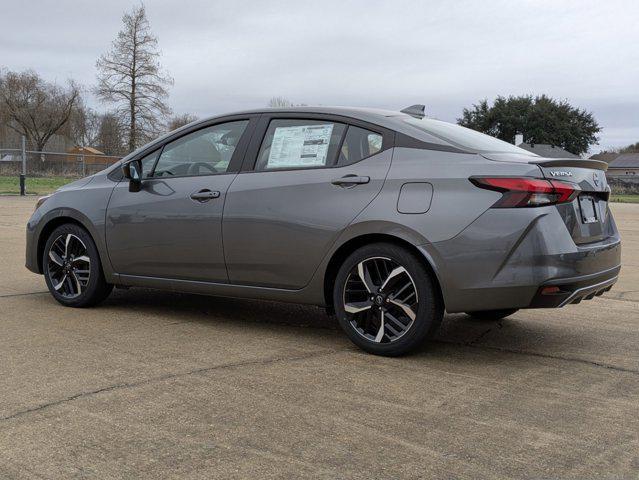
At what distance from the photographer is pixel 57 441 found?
2.83 m

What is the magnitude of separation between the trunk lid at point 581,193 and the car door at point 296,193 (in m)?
0.83

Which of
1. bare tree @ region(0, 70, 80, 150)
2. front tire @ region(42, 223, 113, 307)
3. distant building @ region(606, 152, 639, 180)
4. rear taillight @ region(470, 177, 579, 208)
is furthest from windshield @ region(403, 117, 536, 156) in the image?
distant building @ region(606, 152, 639, 180)

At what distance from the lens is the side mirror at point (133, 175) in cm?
518

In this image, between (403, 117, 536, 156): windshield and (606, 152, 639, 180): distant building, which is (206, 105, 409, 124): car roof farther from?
(606, 152, 639, 180): distant building

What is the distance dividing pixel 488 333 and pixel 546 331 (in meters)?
0.46

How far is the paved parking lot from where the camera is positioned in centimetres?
268

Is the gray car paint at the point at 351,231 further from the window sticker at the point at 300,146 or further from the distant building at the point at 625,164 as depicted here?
the distant building at the point at 625,164

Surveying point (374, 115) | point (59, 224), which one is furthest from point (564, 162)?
point (59, 224)

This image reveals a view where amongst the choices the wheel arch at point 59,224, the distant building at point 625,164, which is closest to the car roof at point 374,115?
the wheel arch at point 59,224

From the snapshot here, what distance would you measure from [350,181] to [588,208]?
1478mm

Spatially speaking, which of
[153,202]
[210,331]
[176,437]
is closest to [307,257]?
[210,331]

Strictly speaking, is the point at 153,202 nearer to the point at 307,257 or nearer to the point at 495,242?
the point at 307,257

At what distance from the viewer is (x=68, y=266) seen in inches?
219

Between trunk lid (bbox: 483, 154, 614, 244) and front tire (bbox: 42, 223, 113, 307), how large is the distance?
325 cm
